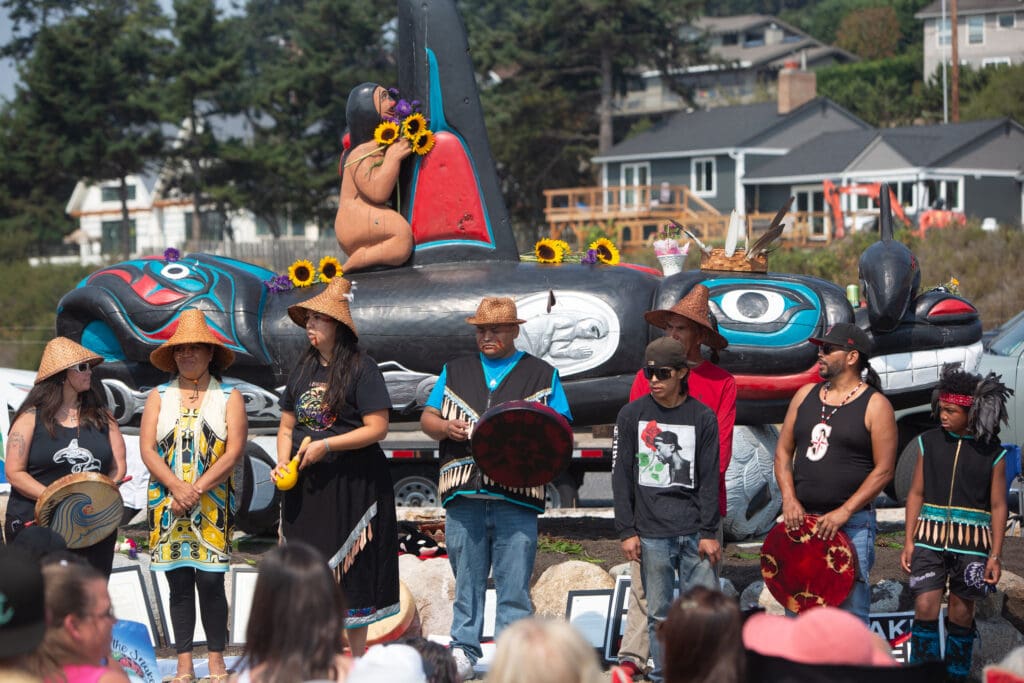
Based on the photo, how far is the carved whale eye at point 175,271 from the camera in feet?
32.1

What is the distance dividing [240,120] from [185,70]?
8314 mm

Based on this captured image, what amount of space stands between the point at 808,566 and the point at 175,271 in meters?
5.64

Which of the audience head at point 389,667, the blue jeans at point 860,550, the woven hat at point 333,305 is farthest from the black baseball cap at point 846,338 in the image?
the audience head at point 389,667

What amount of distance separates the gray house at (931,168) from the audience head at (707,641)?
36.6m

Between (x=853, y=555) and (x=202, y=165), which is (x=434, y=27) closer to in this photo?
(x=853, y=555)

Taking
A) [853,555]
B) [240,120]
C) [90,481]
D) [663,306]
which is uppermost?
[240,120]

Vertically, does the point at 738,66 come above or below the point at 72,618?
above

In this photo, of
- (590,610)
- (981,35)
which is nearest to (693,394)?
(590,610)

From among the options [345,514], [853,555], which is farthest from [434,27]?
[853,555]

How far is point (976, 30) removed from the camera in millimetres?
55906

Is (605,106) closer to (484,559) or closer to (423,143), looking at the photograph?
(423,143)

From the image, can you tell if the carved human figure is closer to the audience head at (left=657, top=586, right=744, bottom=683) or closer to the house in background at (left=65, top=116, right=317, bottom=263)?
the audience head at (left=657, top=586, right=744, bottom=683)

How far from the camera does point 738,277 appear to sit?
948 centimetres

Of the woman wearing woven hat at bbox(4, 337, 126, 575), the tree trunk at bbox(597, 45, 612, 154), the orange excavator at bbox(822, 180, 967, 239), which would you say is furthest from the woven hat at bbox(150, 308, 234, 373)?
the tree trunk at bbox(597, 45, 612, 154)
